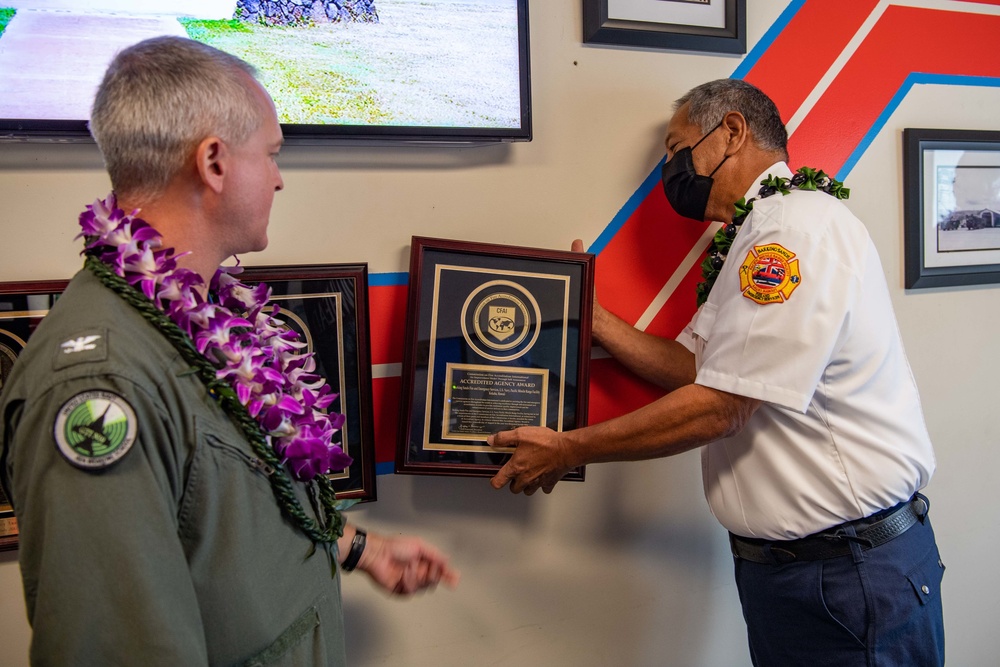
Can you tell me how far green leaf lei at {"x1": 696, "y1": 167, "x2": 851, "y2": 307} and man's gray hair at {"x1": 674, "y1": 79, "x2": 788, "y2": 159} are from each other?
105 millimetres

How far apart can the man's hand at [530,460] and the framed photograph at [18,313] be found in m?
0.88

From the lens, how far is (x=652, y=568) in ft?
6.28

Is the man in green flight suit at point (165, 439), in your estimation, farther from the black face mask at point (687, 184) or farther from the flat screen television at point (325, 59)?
the black face mask at point (687, 184)

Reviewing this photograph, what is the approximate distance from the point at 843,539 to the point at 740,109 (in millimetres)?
902

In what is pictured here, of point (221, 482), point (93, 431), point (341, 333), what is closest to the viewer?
point (93, 431)

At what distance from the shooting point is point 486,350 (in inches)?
63.5

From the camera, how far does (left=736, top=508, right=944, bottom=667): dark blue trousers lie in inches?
56.2

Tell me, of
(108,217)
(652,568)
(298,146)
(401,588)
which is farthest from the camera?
(652,568)

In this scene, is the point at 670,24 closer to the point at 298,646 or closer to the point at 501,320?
the point at 501,320

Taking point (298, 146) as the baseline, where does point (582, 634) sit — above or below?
below

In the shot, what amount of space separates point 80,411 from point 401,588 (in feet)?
2.19

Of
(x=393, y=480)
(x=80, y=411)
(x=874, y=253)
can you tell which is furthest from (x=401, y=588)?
(x=874, y=253)

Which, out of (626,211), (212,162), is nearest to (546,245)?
(626,211)

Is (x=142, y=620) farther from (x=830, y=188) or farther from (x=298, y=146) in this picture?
(x=830, y=188)
